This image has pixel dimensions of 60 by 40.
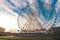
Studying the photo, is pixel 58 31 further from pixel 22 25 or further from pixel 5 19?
pixel 5 19

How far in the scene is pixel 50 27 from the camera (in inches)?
170

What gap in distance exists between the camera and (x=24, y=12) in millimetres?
4410

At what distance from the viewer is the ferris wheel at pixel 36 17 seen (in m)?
4.34

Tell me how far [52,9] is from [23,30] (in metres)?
0.66

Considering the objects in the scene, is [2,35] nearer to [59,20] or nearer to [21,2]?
[21,2]

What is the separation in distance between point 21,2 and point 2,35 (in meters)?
0.71

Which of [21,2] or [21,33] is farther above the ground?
[21,2]

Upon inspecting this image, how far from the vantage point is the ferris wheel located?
4.34 m

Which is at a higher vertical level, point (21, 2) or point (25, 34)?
point (21, 2)

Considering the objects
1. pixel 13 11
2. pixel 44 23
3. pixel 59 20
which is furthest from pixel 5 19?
pixel 59 20

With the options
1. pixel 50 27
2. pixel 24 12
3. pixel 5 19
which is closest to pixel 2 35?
pixel 5 19

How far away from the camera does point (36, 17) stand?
14.4ft

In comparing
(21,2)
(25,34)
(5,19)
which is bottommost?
(25,34)

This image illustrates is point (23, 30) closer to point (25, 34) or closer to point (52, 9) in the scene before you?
point (25, 34)
